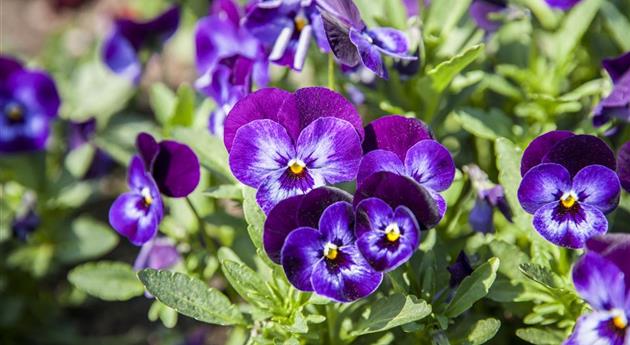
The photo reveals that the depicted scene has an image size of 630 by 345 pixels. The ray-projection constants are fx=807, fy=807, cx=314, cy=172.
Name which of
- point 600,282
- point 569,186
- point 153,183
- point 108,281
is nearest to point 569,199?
point 569,186

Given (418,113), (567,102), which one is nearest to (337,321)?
(418,113)

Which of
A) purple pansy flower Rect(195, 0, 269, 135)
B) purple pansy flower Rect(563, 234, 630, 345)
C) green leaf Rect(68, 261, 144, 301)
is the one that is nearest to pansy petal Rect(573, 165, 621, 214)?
purple pansy flower Rect(563, 234, 630, 345)

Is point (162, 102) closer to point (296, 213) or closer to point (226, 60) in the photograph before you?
point (226, 60)

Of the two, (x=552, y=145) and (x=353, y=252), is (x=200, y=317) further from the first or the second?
(x=552, y=145)

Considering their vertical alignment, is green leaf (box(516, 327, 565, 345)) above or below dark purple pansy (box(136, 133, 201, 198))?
Result: below

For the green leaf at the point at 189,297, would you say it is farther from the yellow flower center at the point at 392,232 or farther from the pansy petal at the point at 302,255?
the yellow flower center at the point at 392,232

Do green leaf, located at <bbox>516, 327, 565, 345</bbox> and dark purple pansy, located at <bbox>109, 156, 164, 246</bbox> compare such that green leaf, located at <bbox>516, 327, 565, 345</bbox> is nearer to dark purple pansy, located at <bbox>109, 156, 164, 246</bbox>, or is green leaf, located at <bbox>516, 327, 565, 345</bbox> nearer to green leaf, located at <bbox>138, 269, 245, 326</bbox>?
green leaf, located at <bbox>138, 269, 245, 326</bbox>

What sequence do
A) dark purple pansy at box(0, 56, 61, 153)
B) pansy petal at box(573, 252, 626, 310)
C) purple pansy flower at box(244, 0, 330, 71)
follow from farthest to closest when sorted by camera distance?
dark purple pansy at box(0, 56, 61, 153), purple pansy flower at box(244, 0, 330, 71), pansy petal at box(573, 252, 626, 310)
